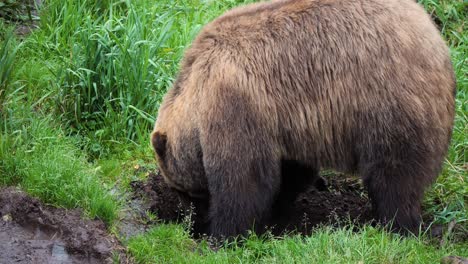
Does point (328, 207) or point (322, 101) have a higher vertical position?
point (322, 101)

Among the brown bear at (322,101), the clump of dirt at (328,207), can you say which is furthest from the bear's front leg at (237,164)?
the clump of dirt at (328,207)

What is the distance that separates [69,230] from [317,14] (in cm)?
244

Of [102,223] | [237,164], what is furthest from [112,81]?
[237,164]

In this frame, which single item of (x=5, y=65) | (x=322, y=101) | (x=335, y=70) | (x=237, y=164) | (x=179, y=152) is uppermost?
(x=335, y=70)

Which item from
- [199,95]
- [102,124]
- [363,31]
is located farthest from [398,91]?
[102,124]

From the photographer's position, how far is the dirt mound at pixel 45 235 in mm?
6309

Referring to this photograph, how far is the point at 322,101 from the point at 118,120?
2354 mm

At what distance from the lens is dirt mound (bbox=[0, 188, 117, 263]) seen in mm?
6309

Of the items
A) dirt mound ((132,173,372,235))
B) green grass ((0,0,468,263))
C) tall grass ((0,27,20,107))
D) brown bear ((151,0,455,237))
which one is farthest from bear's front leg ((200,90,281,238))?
tall grass ((0,27,20,107))

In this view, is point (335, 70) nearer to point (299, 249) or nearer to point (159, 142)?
point (299, 249)

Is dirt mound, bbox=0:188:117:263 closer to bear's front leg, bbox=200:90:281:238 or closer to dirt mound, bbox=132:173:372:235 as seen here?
dirt mound, bbox=132:173:372:235

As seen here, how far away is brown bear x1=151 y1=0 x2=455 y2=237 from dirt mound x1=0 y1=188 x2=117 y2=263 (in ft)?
2.94

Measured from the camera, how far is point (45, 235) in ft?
21.7

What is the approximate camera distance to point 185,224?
6.91m
